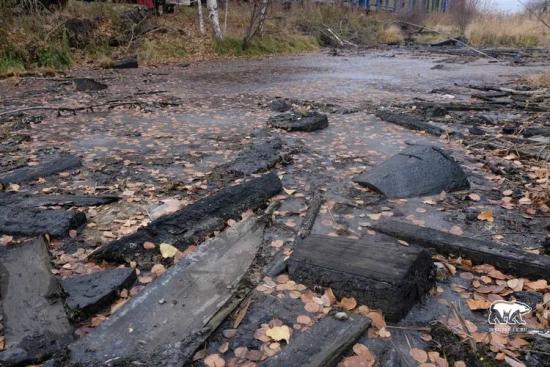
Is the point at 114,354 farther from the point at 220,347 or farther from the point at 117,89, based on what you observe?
the point at 117,89

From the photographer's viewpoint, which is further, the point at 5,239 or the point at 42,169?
the point at 42,169

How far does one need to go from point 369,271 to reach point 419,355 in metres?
0.55

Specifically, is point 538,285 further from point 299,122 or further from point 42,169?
point 42,169


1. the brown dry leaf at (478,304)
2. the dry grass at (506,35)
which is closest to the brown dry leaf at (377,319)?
the brown dry leaf at (478,304)

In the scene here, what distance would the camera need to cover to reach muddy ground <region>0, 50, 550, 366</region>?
2625mm

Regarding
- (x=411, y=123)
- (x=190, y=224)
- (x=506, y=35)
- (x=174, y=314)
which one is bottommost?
(x=174, y=314)

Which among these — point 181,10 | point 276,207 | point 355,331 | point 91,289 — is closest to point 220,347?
point 355,331

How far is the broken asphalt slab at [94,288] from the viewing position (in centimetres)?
260

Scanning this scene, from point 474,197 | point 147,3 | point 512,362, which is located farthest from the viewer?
point 147,3

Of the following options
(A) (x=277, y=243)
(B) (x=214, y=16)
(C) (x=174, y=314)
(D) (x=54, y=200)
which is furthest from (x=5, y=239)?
(B) (x=214, y=16)

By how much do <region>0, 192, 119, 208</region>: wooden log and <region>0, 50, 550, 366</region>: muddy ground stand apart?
0.13 meters

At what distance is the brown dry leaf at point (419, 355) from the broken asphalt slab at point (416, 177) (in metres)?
2.17

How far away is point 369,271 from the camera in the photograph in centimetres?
265

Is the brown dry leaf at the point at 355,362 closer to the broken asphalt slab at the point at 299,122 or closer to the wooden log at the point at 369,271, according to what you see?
the wooden log at the point at 369,271
